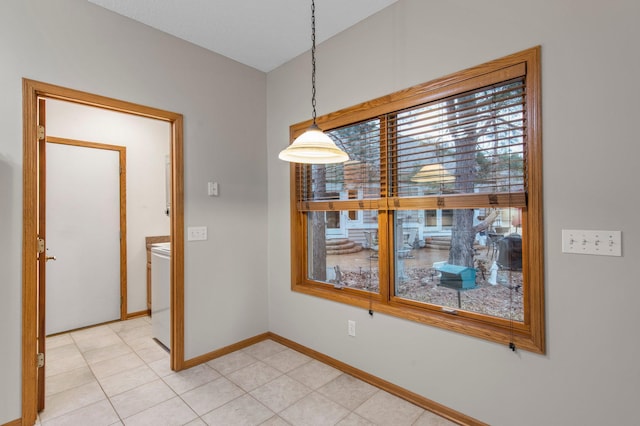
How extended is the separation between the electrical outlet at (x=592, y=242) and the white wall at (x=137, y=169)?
13.7ft

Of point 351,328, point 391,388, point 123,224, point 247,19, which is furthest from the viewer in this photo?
point 123,224

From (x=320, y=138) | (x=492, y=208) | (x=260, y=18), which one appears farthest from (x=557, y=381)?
(x=260, y=18)

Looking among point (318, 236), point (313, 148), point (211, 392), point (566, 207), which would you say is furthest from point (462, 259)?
point (211, 392)

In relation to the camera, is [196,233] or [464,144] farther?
[196,233]

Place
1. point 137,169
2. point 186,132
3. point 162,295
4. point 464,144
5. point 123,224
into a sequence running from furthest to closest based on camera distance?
point 137,169 < point 123,224 < point 162,295 < point 186,132 < point 464,144

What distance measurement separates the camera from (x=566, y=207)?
1.60 metres

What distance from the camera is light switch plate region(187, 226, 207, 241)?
277 cm

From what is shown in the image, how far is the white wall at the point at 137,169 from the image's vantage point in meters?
3.70

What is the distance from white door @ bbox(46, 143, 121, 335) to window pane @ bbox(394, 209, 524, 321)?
11.2 feet

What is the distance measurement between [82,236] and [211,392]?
8.37ft

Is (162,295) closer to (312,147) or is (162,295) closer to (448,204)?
(312,147)

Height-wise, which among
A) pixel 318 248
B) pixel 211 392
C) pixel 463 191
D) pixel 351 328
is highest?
pixel 463 191

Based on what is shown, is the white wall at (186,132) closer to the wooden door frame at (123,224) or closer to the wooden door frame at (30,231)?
the wooden door frame at (30,231)

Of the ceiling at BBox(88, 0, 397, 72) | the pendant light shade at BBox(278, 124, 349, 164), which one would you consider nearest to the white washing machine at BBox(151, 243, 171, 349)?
the pendant light shade at BBox(278, 124, 349, 164)
